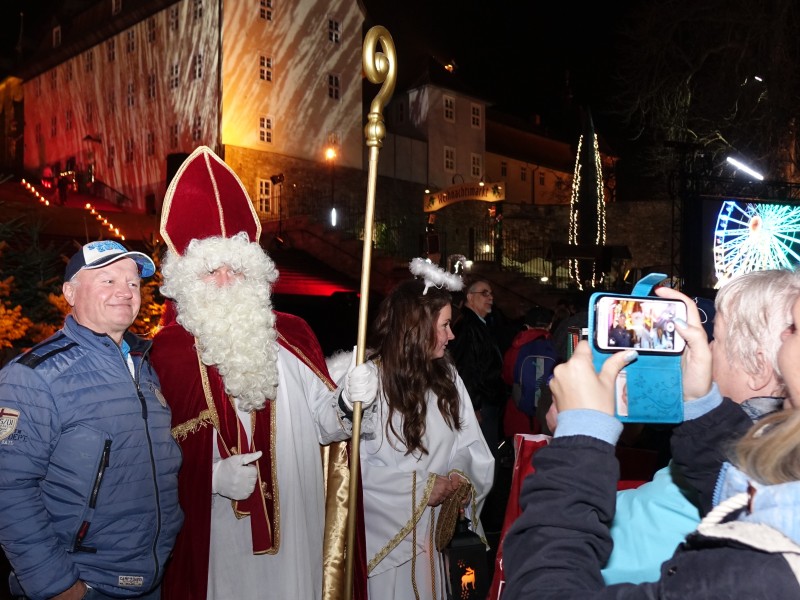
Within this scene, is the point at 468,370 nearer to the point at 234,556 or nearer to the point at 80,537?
the point at 234,556

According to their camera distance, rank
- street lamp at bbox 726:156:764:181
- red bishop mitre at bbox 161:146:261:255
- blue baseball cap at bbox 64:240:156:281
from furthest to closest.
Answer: street lamp at bbox 726:156:764:181, red bishop mitre at bbox 161:146:261:255, blue baseball cap at bbox 64:240:156:281

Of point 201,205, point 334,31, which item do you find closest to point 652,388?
point 201,205

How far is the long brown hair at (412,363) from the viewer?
4.18 meters

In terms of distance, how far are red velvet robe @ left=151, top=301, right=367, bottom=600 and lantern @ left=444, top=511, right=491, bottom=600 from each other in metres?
0.46

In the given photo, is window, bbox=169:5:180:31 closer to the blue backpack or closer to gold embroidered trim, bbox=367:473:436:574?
the blue backpack

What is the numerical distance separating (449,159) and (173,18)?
16299mm

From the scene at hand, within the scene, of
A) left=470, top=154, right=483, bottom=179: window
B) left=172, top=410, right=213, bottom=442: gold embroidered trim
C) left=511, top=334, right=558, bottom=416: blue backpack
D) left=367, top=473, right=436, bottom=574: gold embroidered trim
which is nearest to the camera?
left=172, top=410, right=213, bottom=442: gold embroidered trim

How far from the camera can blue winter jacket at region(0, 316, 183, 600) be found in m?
2.83

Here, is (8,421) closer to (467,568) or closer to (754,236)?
(467,568)

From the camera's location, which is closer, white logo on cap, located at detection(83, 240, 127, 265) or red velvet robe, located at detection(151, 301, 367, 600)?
white logo on cap, located at detection(83, 240, 127, 265)

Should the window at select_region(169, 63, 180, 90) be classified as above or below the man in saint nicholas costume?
above

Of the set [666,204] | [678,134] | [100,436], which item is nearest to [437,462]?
[100,436]

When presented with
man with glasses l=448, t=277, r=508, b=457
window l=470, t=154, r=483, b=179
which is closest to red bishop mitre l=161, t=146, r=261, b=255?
man with glasses l=448, t=277, r=508, b=457

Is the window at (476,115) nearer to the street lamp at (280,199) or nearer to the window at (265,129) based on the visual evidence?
the window at (265,129)
